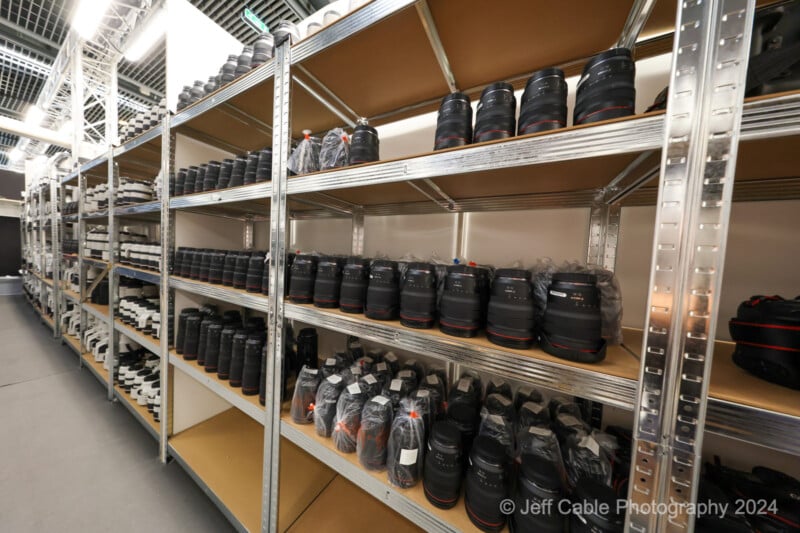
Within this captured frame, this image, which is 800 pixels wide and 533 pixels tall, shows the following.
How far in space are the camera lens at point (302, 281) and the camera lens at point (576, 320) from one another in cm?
73

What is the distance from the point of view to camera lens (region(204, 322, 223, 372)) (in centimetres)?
118

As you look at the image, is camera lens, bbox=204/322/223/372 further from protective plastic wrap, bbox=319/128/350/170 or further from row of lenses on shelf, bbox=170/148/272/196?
protective plastic wrap, bbox=319/128/350/170

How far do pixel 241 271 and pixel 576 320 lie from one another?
3.98 ft

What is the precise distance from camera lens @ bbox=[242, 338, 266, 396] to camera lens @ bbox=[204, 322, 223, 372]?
25 centimetres

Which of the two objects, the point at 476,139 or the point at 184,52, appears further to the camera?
the point at 184,52

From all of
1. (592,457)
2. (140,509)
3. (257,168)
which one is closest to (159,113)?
(257,168)

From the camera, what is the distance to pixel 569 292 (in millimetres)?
517

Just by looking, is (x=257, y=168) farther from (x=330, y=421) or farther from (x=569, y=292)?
(x=569, y=292)

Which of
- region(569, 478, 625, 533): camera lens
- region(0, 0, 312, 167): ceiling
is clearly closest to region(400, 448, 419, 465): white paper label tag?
region(569, 478, 625, 533): camera lens

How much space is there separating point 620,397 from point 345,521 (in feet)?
3.79

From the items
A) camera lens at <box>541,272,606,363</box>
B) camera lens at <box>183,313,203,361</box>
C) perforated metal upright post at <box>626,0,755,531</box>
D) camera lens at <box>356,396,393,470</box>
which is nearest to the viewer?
perforated metal upright post at <box>626,0,755,531</box>

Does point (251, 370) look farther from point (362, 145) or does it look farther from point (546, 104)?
point (546, 104)

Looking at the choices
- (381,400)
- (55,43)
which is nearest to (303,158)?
(381,400)

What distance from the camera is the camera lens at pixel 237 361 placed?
1089 mm
